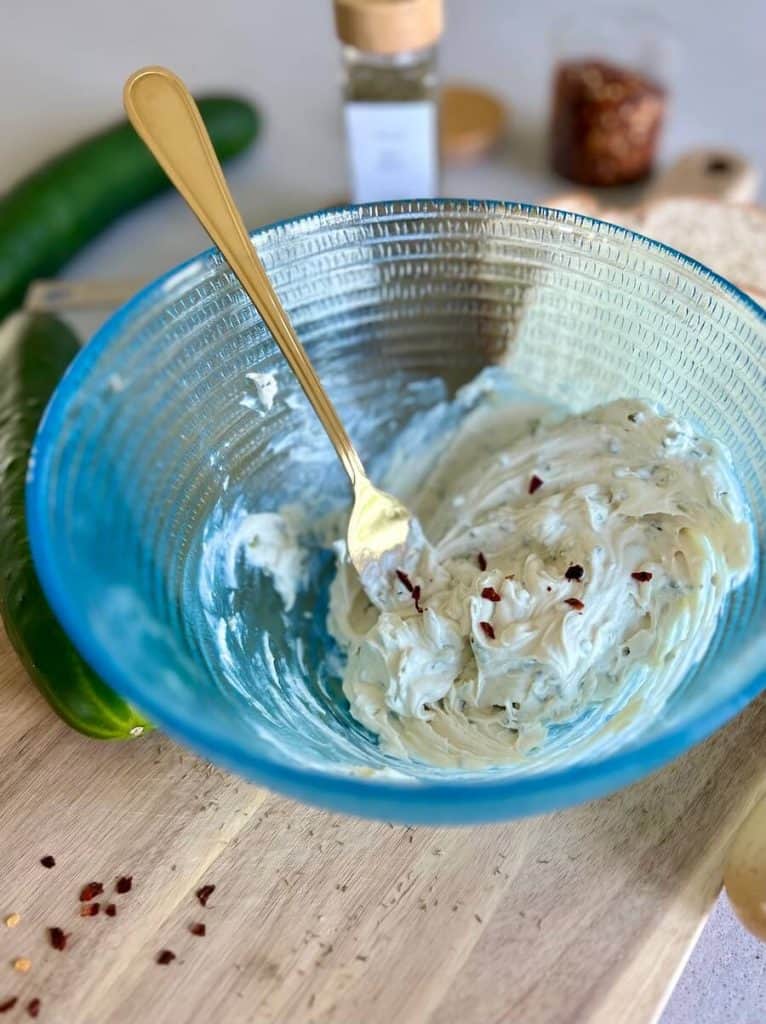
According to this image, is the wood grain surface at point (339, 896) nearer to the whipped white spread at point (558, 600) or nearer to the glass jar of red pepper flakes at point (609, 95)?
the whipped white spread at point (558, 600)

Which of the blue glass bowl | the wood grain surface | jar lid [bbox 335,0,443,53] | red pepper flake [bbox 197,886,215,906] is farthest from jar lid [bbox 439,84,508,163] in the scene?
red pepper flake [bbox 197,886,215,906]

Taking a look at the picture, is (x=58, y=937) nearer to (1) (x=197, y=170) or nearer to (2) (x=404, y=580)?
(2) (x=404, y=580)

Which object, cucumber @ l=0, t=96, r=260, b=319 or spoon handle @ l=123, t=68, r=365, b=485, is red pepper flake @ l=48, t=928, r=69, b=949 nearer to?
spoon handle @ l=123, t=68, r=365, b=485

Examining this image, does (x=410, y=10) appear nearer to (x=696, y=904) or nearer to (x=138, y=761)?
(x=138, y=761)

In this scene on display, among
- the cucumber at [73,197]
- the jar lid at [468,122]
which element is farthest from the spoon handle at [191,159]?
the jar lid at [468,122]

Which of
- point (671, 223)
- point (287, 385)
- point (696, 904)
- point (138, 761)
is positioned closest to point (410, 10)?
point (671, 223)
